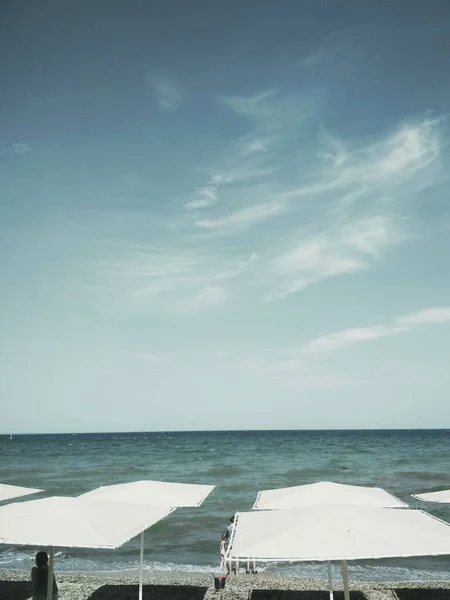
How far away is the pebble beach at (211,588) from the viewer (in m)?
11.0

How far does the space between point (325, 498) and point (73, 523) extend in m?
4.99

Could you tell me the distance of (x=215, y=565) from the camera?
48.0 feet

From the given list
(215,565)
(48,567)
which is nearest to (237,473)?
(215,565)

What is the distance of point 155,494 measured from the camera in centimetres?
1088

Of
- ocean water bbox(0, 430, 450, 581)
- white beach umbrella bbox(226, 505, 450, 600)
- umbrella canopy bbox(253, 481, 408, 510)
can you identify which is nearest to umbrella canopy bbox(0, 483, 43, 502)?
ocean water bbox(0, 430, 450, 581)

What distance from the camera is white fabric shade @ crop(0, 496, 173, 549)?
21.6ft

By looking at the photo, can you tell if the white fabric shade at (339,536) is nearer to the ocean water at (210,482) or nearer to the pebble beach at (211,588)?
the pebble beach at (211,588)

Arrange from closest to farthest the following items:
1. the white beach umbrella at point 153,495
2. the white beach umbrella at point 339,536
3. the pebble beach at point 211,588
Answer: the white beach umbrella at point 339,536 < the white beach umbrella at point 153,495 < the pebble beach at point 211,588

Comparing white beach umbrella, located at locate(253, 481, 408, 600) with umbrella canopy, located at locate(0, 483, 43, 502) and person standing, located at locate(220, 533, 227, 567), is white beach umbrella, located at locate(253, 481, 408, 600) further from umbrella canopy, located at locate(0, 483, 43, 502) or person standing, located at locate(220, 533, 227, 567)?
umbrella canopy, located at locate(0, 483, 43, 502)

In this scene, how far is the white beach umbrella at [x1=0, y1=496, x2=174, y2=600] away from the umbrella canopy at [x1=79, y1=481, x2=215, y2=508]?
186 centimetres

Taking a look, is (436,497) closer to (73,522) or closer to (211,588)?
(211,588)

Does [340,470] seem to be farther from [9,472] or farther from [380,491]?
[380,491]

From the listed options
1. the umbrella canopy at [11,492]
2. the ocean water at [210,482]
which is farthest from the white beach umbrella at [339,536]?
the ocean water at [210,482]

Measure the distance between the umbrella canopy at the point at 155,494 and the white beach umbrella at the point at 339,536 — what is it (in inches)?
156
